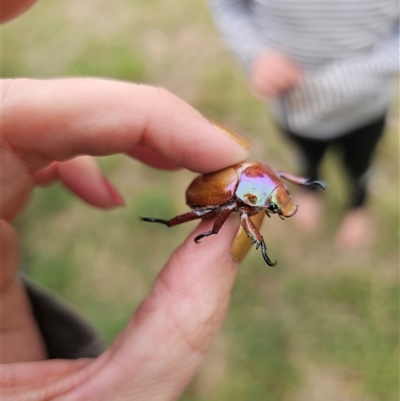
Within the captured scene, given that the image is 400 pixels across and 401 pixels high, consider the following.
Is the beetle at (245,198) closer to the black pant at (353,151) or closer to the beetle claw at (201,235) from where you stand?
the beetle claw at (201,235)

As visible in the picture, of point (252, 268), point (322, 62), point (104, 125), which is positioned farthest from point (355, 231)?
point (104, 125)

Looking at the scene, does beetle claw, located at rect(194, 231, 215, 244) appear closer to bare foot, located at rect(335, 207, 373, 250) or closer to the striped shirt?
the striped shirt

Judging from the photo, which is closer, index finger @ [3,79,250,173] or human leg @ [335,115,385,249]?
index finger @ [3,79,250,173]

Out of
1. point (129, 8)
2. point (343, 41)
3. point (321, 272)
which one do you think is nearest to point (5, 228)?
point (343, 41)

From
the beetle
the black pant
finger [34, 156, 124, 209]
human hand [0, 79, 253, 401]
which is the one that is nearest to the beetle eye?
the beetle

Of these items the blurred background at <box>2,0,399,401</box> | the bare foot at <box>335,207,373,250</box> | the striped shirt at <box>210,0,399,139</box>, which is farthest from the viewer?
the bare foot at <box>335,207,373,250</box>

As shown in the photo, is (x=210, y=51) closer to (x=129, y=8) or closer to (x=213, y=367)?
(x=129, y=8)

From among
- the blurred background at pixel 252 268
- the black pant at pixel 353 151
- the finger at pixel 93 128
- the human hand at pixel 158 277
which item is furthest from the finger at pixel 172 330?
the black pant at pixel 353 151
